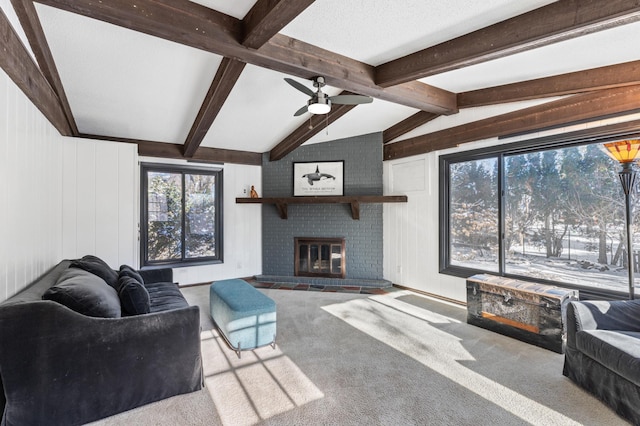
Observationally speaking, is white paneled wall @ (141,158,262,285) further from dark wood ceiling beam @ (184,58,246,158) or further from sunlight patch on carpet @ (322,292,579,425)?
sunlight patch on carpet @ (322,292,579,425)

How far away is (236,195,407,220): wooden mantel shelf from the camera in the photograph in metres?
5.03

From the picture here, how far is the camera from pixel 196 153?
212 inches

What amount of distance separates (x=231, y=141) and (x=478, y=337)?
4641 millimetres

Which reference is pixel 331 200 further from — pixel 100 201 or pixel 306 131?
pixel 100 201

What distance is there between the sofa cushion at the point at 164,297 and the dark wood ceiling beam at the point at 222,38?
7.32 ft

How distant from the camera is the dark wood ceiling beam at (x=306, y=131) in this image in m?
4.23

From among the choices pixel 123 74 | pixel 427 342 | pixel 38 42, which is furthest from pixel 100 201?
pixel 427 342

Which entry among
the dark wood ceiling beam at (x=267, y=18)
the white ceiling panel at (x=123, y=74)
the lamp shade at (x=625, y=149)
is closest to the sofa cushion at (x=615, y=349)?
the lamp shade at (x=625, y=149)

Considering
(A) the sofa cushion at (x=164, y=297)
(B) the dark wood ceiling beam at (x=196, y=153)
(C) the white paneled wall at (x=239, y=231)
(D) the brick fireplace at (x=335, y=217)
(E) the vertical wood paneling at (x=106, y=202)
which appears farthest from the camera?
(C) the white paneled wall at (x=239, y=231)

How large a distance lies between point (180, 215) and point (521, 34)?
5.25 m

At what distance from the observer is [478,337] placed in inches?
127

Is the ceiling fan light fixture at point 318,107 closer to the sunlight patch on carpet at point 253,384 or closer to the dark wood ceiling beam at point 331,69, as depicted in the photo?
the dark wood ceiling beam at point 331,69

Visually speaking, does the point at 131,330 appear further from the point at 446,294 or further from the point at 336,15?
the point at 446,294

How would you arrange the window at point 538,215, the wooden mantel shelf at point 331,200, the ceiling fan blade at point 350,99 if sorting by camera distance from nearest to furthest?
the ceiling fan blade at point 350,99 < the window at point 538,215 < the wooden mantel shelf at point 331,200
